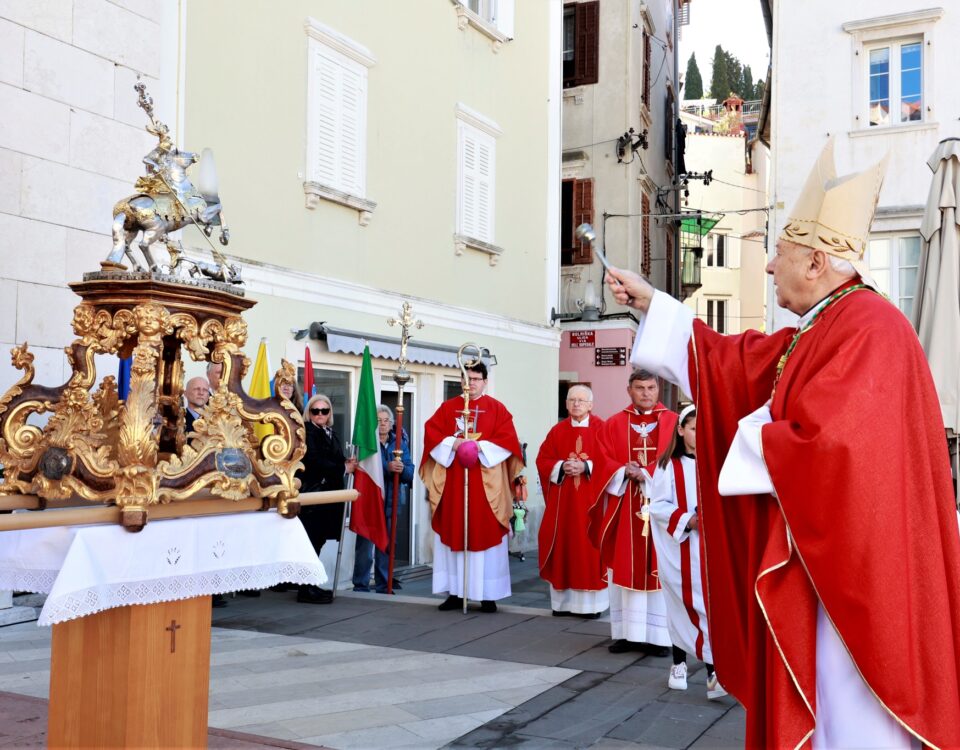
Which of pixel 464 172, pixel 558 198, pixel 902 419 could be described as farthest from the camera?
pixel 558 198

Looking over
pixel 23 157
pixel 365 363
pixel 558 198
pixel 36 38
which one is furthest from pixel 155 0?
pixel 558 198

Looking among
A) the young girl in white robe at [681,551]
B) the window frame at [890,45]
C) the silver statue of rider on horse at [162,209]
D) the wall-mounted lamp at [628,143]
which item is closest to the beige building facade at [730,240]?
the wall-mounted lamp at [628,143]

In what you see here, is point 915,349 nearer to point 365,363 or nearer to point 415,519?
point 365,363

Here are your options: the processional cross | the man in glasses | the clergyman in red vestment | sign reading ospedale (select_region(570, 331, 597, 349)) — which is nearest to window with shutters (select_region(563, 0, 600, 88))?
sign reading ospedale (select_region(570, 331, 597, 349))

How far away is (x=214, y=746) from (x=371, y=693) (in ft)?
4.42

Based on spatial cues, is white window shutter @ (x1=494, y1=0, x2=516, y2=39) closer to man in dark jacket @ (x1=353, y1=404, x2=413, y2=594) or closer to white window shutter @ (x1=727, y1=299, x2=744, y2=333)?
man in dark jacket @ (x1=353, y1=404, x2=413, y2=594)

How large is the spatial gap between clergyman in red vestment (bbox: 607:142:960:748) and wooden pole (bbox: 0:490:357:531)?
1696 mm

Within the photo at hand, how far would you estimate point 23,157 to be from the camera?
6.86 m

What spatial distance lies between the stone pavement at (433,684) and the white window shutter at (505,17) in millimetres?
8920

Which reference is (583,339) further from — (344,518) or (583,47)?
(344,518)

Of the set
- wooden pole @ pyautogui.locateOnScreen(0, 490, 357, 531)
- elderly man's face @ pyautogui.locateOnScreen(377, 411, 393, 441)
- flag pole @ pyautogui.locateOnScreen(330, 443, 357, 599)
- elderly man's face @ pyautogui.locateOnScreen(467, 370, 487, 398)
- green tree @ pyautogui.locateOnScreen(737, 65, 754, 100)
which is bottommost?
flag pole @ pyautogui.locateOnScreen(330, 443, 357, 599)

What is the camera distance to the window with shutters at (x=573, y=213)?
18484 mm

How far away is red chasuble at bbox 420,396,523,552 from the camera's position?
29.2 feet

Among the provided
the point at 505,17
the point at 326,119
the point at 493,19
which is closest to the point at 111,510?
the point at 326,119
